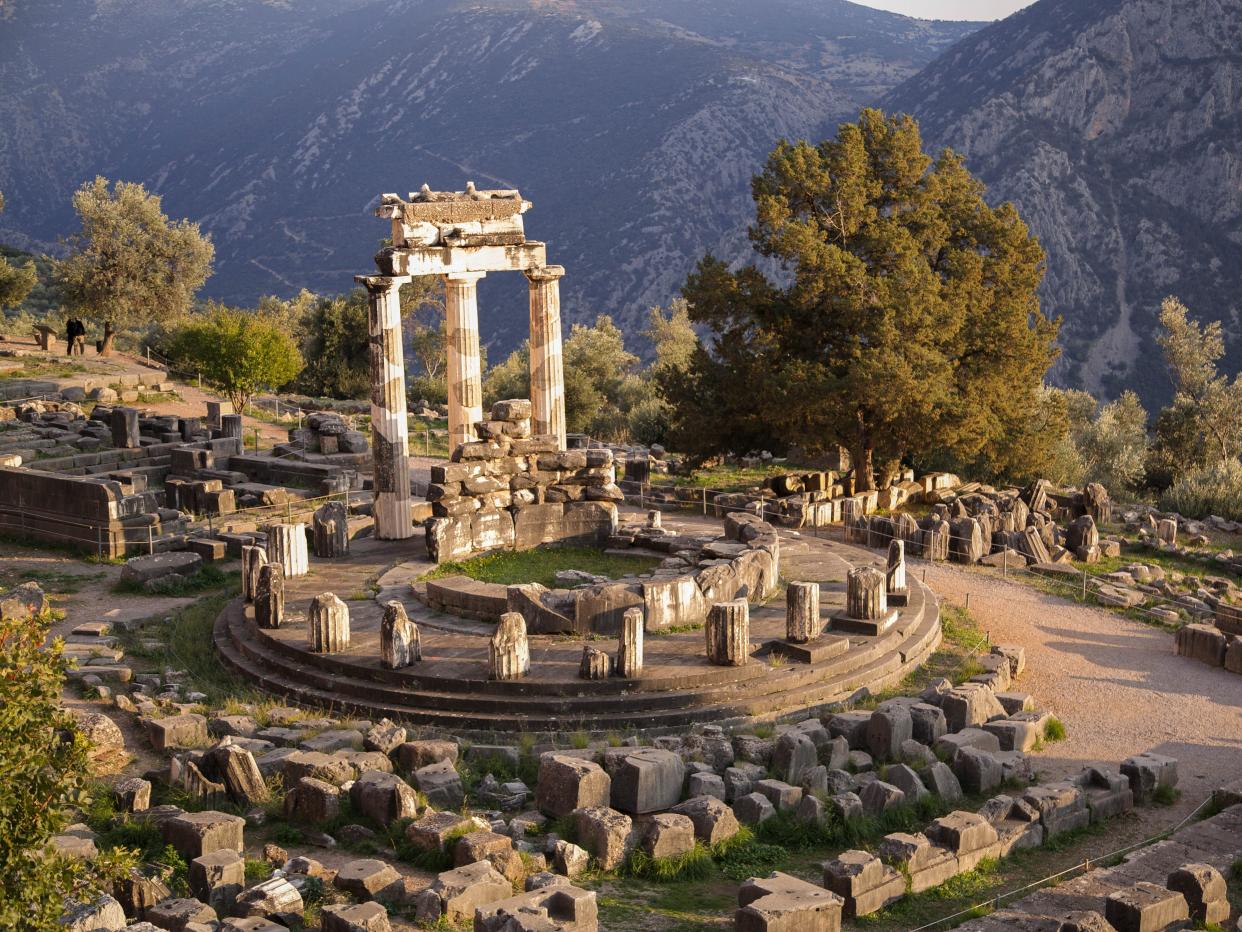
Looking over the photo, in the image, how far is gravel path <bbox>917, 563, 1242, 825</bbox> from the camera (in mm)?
18297

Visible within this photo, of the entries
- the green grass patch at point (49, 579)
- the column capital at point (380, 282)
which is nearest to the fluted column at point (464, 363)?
the column capital at point (380, 282)

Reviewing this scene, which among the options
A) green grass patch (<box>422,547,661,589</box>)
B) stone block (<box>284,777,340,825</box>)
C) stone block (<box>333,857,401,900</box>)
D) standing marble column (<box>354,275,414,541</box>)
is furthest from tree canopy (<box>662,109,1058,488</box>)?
stone block (<box>333,857,401,900</box>)

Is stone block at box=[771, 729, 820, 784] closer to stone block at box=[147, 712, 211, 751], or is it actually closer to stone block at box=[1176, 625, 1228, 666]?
stone block at box=[147, 712, 211, 751]

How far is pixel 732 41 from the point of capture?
161625 millimetres

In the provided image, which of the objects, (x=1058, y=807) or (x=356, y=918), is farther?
(x=1058, y=807)

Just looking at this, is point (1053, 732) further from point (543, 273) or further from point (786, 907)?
point (543, 273)

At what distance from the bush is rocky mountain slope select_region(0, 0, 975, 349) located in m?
63.1

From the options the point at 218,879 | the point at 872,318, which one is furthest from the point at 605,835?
the point at 872,318

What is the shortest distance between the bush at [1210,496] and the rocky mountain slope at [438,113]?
6315 centimetres

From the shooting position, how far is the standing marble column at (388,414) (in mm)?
27797

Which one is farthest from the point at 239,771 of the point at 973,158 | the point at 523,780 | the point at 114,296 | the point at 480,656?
the point at 973,158

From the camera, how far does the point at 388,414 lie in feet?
92.0

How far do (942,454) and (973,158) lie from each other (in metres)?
58.9

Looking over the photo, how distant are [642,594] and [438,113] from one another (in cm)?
12169
